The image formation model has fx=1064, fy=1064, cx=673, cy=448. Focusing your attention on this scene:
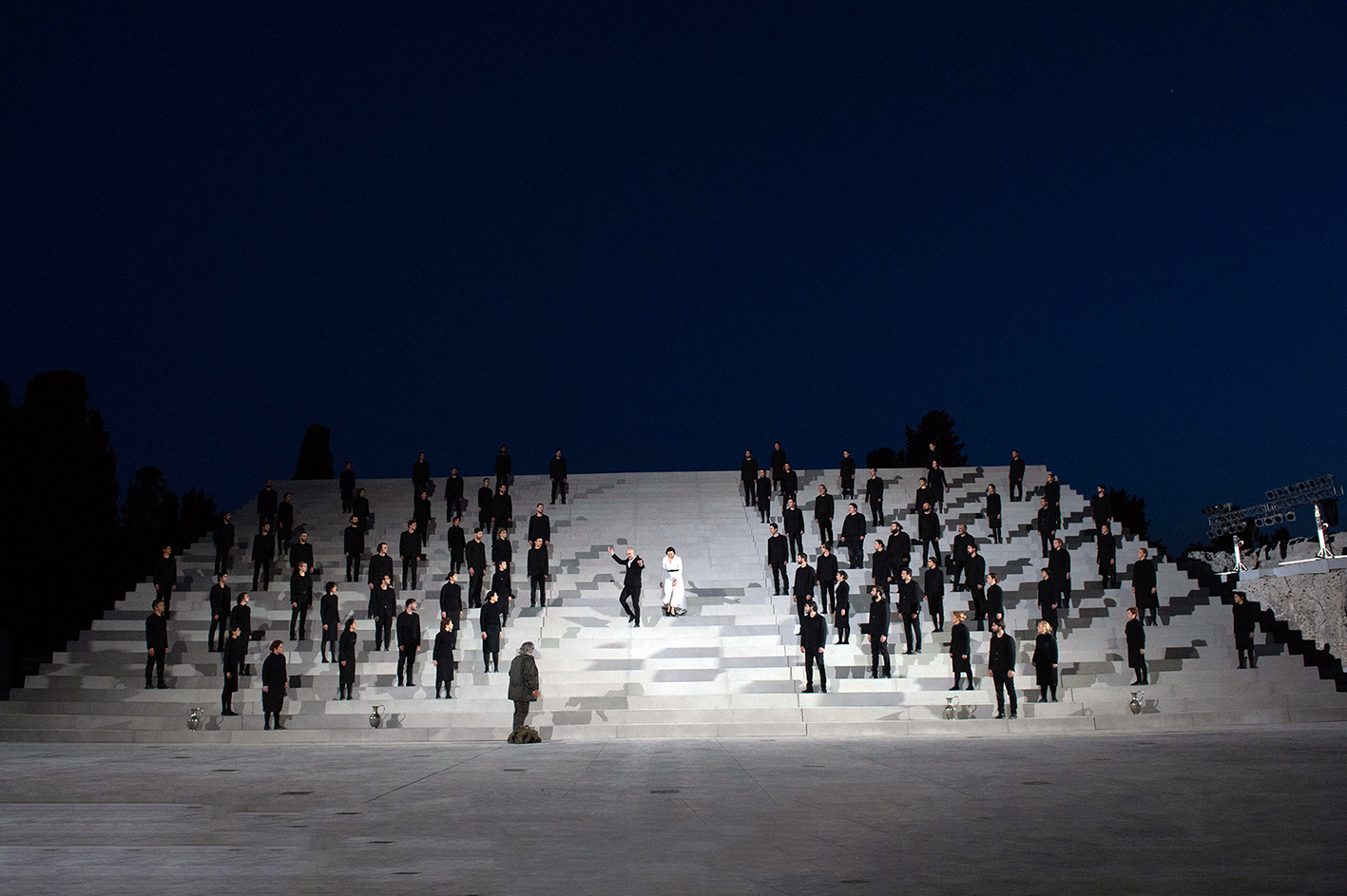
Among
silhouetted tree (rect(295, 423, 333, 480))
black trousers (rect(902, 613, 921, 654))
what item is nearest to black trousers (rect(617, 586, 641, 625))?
black trousers (rect(902, 613, 921, 654))

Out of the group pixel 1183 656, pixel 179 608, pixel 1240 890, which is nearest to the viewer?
pixel 1240 890

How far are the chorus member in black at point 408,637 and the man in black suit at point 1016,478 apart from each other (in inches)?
621

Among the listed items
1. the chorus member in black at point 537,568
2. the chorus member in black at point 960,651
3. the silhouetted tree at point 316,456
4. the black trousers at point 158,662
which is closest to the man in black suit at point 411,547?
the chorus member in black at point 537,568

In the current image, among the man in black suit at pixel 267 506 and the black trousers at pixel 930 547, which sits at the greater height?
the man in black suit at pixel 267 506

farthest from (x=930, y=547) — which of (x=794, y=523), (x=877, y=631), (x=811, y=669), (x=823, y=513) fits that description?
(x=811, y=669)

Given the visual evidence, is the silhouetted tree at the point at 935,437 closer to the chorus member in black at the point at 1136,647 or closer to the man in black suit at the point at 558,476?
the man in black suit at the point at 558,476

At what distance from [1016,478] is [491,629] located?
15.1 meters

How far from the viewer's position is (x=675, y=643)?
20.7 metres

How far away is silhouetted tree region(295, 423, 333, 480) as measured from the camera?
137ft

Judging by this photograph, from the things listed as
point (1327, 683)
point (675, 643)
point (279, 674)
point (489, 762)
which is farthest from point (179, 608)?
point (1327, 683)

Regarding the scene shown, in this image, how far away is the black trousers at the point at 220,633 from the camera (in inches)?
808

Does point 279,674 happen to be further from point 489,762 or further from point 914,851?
point 914,851

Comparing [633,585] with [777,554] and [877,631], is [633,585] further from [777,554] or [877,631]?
[877,631]

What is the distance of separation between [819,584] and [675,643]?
310 centimetres
